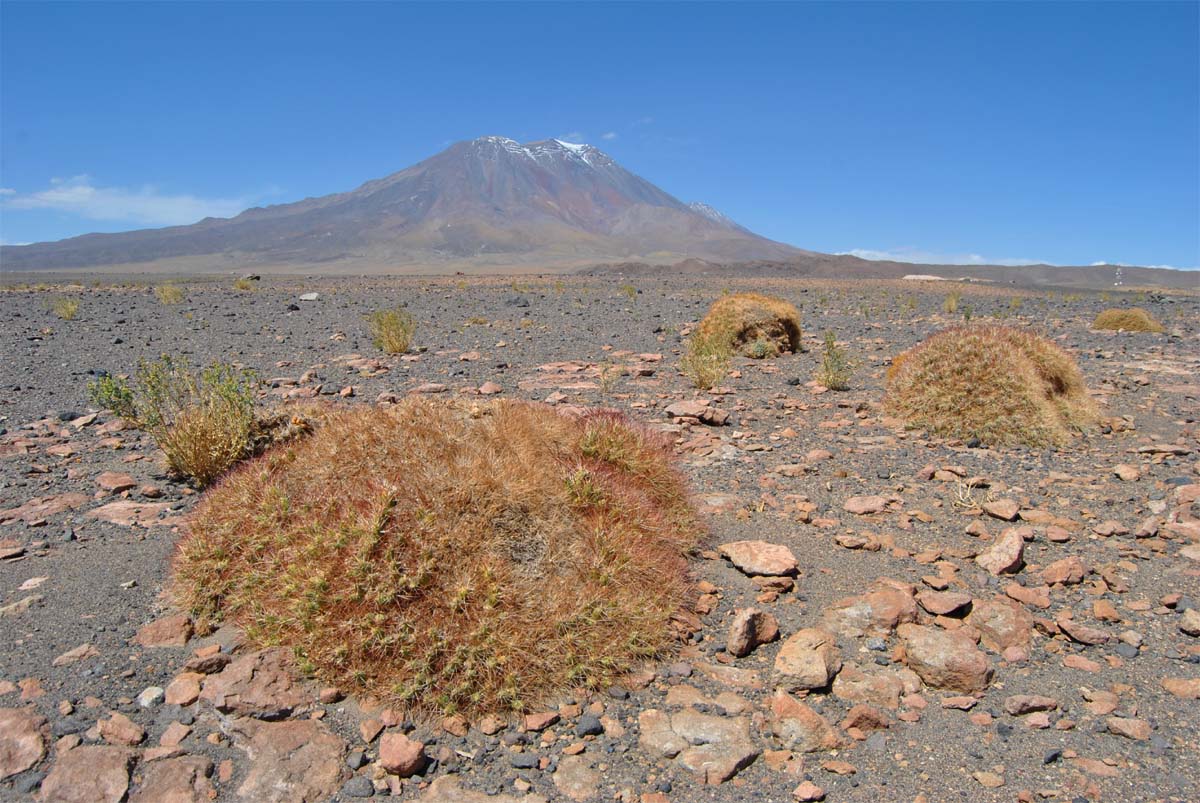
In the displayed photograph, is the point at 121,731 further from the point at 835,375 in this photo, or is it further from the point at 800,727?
the point at 835,375

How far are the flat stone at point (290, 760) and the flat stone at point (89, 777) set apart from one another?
1.11ft

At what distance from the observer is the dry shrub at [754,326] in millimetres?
10078

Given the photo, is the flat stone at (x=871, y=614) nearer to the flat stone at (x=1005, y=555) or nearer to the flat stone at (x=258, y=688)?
the flat stone at (x=1005, y=555)

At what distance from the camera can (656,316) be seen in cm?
1510

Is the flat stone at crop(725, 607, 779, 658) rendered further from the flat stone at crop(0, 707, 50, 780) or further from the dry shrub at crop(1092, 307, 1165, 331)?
the dry shrub at crop(1092, 307, 1165, 331)

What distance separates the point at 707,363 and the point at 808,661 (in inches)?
210

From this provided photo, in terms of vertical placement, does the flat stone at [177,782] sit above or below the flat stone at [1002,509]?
below

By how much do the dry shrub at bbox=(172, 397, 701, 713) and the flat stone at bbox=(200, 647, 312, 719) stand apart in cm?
10

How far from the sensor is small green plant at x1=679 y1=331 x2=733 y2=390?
781cm

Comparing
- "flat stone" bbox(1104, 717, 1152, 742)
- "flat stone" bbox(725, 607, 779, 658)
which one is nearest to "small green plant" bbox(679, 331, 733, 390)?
"flat stone" bbox(725, 607, 779, 658)

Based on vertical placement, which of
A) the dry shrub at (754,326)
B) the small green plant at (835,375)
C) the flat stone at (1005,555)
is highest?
the dry shrub at (754,326)

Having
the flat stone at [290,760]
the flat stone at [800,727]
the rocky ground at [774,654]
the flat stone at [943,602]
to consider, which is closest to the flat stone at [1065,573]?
the rocky ground at [774,654]

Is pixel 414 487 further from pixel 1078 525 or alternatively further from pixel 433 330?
pixel 433 330

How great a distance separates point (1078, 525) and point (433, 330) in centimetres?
1033
